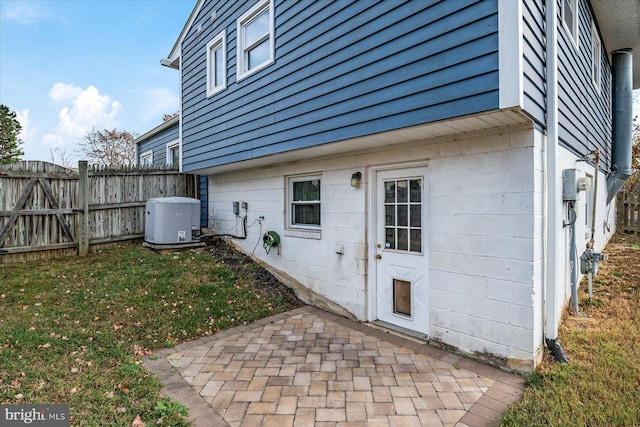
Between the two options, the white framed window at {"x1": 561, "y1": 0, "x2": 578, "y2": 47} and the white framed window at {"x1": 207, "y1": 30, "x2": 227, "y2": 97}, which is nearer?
the white framed window at {"x1": 561, "y1": 0, "x2": 578, "y2": 47}

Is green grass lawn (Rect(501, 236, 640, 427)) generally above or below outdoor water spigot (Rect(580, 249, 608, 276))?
below

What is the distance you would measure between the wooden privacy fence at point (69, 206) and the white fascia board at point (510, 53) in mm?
8035

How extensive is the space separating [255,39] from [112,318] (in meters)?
5.08

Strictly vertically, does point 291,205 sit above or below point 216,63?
below

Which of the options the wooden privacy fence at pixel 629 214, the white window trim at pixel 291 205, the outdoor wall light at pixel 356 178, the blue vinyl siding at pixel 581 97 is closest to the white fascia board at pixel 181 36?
the white window trim at pixel 291 205

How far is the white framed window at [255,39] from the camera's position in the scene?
5543 millimetres

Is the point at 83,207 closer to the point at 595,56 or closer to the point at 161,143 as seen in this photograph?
the point at 161,143

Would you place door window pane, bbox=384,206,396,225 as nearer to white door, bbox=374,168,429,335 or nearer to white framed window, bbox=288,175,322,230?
white door, bbox=374,168,429,335

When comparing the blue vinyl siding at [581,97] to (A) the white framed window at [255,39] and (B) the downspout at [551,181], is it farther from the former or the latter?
(A) the white framed window at [255,39]

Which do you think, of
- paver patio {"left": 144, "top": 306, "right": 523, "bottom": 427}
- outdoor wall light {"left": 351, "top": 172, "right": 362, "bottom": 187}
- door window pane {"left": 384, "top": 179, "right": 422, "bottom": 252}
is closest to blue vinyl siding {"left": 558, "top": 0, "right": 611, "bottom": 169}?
door window pane {"left": 384, "top": 179, "right": 422, "bottom": 252}

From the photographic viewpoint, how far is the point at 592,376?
293 centimetres

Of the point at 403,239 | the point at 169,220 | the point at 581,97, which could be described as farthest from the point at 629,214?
the point at 169,220

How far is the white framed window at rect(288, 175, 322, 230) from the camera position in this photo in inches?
225

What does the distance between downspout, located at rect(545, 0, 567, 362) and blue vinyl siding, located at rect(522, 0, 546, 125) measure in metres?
0.09
